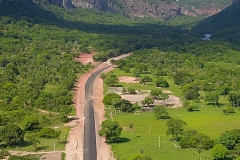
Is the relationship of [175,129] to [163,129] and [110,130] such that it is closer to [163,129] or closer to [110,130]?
[163,129]

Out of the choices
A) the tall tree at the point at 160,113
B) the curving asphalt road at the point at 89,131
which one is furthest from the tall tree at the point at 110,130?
the tall tree at the point at 160,113

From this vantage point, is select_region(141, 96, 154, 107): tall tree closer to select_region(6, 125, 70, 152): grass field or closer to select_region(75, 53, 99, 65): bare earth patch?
select_region(6, 125, 70, 152): grass field

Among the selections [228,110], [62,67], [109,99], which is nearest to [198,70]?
[62,67]

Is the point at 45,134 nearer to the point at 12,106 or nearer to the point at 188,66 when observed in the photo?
the point at 12,106

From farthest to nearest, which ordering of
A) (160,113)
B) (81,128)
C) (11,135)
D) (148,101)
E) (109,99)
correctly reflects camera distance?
(109,99) < (148,101) < (160,113) < (81,128) < (11,135)

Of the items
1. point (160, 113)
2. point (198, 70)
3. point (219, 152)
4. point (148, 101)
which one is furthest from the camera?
point (198, 70)

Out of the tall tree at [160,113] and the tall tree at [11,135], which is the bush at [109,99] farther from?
the tall tree at [11,135]

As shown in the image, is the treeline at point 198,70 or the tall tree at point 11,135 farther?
the treeline at point 198,70

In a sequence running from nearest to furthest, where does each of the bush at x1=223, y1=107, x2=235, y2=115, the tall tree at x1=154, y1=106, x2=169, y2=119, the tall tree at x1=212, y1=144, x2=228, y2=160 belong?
the tall tree at x1=212, y1=144, x2=228, y2=160, the tall tree at x1=154, y1=106, x2=169, y2=119, the bush at x1=223, y1=107, x2=235, y2=115

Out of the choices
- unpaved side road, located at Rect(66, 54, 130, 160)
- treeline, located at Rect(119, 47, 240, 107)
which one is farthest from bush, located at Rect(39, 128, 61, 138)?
treeline, located at Rect(119, 47, 240, 107)

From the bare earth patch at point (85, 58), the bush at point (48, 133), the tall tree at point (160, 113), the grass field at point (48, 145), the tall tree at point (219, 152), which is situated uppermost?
the bare earth patch at point (85, 58)
